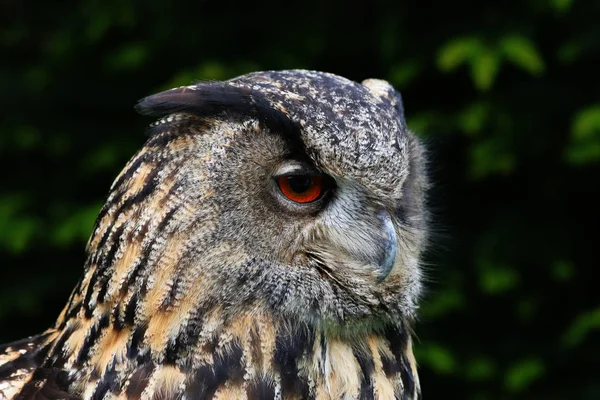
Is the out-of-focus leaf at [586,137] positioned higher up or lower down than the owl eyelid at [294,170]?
lower down

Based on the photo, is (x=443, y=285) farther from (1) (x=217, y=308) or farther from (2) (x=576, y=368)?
(1) (x=217, y=308)

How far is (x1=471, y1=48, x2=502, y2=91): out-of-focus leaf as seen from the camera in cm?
283

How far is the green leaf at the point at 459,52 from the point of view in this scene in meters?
2.88

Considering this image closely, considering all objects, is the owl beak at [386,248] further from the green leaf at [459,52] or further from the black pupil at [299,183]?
the green leaf at [459,52]

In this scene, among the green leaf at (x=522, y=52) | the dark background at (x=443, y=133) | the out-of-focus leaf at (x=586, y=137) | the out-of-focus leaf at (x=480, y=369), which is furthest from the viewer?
the out-of-focus leaf at (x=480, y=369)

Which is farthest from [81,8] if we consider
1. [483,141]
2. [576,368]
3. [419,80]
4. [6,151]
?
[576,368]

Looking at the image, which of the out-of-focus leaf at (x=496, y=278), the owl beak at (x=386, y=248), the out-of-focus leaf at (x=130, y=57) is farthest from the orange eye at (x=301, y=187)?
the out-of-focus leaf at (x=130, y=57)

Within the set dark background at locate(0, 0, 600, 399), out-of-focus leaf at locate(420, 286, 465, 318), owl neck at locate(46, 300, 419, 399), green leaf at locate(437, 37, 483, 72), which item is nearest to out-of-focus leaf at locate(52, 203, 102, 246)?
dark background at locate(0, 0, 600, 399)

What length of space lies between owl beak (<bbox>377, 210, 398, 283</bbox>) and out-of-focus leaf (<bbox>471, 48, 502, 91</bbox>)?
1481 millimetres

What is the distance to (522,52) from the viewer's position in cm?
282

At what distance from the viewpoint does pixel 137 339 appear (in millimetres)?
1367

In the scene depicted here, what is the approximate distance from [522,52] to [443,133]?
1.52 feet

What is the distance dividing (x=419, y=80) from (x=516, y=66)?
0.43 meters

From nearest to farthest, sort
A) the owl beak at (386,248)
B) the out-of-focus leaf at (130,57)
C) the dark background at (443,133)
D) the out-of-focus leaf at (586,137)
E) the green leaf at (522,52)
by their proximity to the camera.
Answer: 1. the owl beak at (386,248)
2. the out-of-focus leaf at (586,137)
3. the green leaf at (522,52)
4. the dark background at (443,133)
5. the out-of-focus leaf at (130,57)
